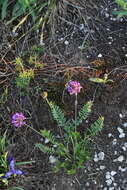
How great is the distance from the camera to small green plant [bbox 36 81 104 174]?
1.93 metres

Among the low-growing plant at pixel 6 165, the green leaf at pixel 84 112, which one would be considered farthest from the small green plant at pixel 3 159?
the green leaf at pixel 84 112

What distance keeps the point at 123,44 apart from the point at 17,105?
0.68 m

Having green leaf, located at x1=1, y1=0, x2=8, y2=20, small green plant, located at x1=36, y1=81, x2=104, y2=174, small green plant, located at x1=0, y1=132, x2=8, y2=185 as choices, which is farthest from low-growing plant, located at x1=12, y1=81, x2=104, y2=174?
green leaf, located at x1=1, y1=0, x2=8, y2=20

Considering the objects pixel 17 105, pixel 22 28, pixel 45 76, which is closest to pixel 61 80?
pixel 45 76

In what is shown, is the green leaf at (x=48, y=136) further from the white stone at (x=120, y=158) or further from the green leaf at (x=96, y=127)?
the white stone at (x=120, y=158)

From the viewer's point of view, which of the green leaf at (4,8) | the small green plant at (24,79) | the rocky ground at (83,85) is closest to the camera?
the rocky ground at (83,85)

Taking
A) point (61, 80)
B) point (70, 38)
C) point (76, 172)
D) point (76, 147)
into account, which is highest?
point (70, 38)

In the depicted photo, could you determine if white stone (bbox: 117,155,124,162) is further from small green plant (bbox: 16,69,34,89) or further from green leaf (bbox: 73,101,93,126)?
small green plant (bbox: 16,69,34,89)

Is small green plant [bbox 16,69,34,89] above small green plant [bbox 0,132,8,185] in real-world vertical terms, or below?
above

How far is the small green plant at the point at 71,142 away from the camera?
1929 mm

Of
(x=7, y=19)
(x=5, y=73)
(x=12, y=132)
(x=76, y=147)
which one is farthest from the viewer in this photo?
(x=7, y=19)

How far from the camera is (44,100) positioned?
2195 mm

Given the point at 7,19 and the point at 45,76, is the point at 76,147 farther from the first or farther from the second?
the point at 7,19

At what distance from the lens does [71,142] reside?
6.76 ft
